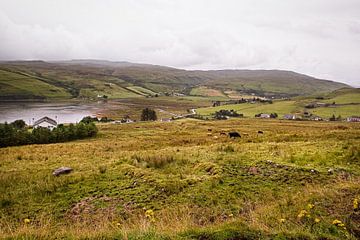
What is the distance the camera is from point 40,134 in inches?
2172

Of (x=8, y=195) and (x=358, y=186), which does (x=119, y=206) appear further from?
(x=358, y=186)

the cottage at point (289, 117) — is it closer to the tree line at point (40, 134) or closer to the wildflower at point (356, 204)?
the tree line at point (40, 134)

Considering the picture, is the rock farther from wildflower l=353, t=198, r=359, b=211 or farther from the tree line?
the tree line

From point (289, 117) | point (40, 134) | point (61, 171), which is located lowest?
point (289, 117)

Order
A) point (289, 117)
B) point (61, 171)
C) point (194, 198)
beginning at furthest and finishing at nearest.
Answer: point (289, 117)
point (61, 171)
point (194, 198)

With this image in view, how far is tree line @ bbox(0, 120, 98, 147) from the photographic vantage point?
5138 centimetres

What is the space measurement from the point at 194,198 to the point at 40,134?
2055 inches

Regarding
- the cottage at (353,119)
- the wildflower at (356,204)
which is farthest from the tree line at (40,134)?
the cottage at (353,119)

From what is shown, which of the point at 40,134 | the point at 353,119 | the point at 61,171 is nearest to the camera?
the point at 61,171

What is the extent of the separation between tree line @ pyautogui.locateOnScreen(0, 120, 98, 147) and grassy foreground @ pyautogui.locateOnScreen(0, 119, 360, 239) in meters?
39.2

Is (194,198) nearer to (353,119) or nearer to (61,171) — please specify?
(61,171)

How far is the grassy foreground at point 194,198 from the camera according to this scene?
23.7 feet

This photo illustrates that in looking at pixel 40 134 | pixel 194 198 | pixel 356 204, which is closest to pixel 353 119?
pixel 40 134

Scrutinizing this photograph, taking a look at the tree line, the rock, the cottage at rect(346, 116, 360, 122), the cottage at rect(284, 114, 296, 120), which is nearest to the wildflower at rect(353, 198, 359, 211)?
the rock
